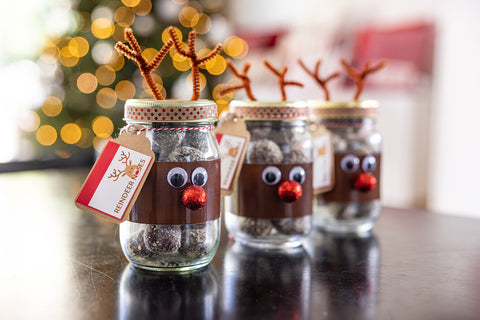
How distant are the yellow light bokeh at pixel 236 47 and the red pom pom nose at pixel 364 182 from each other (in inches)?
149

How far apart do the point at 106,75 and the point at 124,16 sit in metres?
0.46

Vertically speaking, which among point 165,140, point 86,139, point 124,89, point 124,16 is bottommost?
point 86,139

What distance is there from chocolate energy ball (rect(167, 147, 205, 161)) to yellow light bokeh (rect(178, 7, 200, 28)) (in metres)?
3.71

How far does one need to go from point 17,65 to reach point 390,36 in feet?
9.34

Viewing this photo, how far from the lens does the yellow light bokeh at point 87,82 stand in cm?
388

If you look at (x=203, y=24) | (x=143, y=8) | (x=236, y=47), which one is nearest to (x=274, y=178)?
(x=143, y=8)

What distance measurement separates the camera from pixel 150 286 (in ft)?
2.38

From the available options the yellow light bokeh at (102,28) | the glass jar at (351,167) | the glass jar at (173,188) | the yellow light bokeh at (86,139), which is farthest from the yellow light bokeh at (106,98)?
the glass jar at (173,188)

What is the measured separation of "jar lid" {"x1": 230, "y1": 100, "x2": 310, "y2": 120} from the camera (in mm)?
907

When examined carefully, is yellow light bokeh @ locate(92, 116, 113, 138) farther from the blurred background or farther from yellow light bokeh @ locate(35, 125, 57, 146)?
yellow light bokeh @ locate(35, 125, 57, 146)

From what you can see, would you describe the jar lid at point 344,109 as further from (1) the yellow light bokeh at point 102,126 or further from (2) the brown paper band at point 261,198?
(1) the yellow light bokeh at point 102,126

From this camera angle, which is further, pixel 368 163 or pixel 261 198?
pixel 368 163

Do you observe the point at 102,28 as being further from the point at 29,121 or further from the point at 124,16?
the point at 29,121

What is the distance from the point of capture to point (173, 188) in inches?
29.8
